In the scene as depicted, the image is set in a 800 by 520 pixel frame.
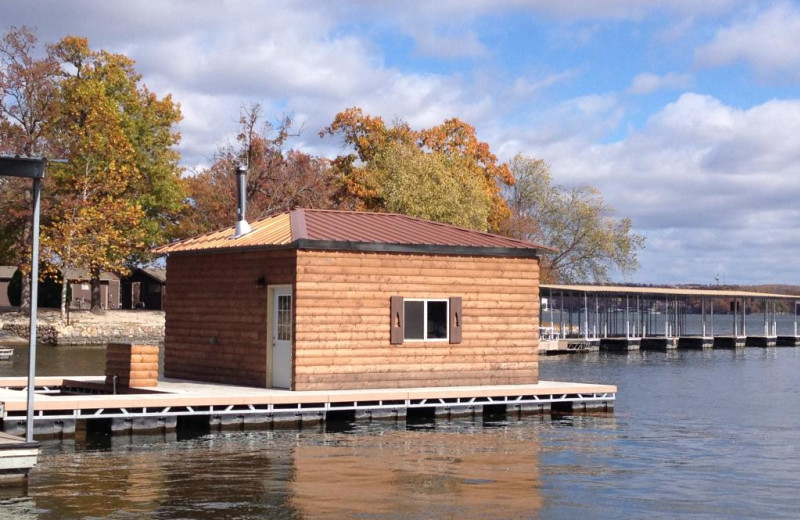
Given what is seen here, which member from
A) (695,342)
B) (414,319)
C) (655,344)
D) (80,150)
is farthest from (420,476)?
(695,342)

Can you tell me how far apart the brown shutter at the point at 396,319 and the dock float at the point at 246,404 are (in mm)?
1276

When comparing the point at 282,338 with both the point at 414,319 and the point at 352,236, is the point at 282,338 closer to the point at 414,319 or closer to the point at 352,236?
the point at 352,236

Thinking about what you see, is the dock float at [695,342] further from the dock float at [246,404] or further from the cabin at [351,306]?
the cabin at [351,306]

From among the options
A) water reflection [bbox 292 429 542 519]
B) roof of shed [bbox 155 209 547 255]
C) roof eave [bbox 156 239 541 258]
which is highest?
roof of shed [bbox 155 209 547 255]

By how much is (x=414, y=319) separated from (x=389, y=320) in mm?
654

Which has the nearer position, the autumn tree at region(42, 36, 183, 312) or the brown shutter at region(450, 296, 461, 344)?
the brown shutter at region(450, 296, 461, 344)

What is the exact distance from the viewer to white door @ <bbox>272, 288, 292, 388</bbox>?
23.1m

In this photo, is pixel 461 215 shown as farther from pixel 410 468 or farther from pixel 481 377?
pixel 410 468

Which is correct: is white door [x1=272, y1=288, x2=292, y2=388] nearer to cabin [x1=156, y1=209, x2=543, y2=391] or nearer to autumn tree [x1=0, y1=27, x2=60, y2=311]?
cabin [x1=156, y1=209, x2=543, y2=391]

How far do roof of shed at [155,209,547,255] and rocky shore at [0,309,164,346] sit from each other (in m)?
28.9

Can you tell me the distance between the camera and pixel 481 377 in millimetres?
24938

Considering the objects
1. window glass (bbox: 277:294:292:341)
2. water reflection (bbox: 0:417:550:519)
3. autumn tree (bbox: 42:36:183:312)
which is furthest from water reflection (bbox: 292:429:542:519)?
autumn tree (bbox: 42:36:183:312)

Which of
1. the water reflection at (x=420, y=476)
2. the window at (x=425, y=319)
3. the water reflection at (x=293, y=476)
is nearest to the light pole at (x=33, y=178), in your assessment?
the water reflection at (x=293, y=476)

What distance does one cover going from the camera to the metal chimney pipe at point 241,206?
1017 inches
